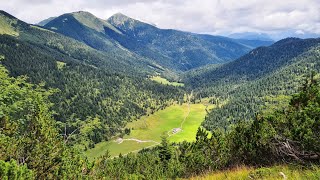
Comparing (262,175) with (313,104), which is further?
(313,104)

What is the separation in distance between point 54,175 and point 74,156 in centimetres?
491

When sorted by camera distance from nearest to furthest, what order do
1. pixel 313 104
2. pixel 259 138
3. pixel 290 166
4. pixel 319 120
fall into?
pixel 290 166, pixel 319 120, pixel 313 104, pixel 259 138

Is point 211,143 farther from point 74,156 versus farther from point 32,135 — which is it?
point 32,135

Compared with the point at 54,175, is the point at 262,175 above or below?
above

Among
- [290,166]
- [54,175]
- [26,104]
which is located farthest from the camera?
[26,104]

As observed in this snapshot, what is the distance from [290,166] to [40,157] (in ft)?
71.2

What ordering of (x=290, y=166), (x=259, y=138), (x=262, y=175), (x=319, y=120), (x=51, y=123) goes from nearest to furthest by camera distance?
(x=262, y=175)
(x=290, y=166)
(x=319, y=120)
(x=259, y=138)
(x=51, y=123)

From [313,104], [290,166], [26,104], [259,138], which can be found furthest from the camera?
[26,104]

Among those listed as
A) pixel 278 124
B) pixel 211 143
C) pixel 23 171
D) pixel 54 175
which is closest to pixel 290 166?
pixel 278 124

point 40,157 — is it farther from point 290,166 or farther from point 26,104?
point 26,104

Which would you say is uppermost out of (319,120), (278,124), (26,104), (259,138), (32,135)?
(319,120)

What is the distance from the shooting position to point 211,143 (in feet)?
143

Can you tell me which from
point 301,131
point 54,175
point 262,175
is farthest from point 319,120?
point 54,175

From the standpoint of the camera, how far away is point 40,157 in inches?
1089
